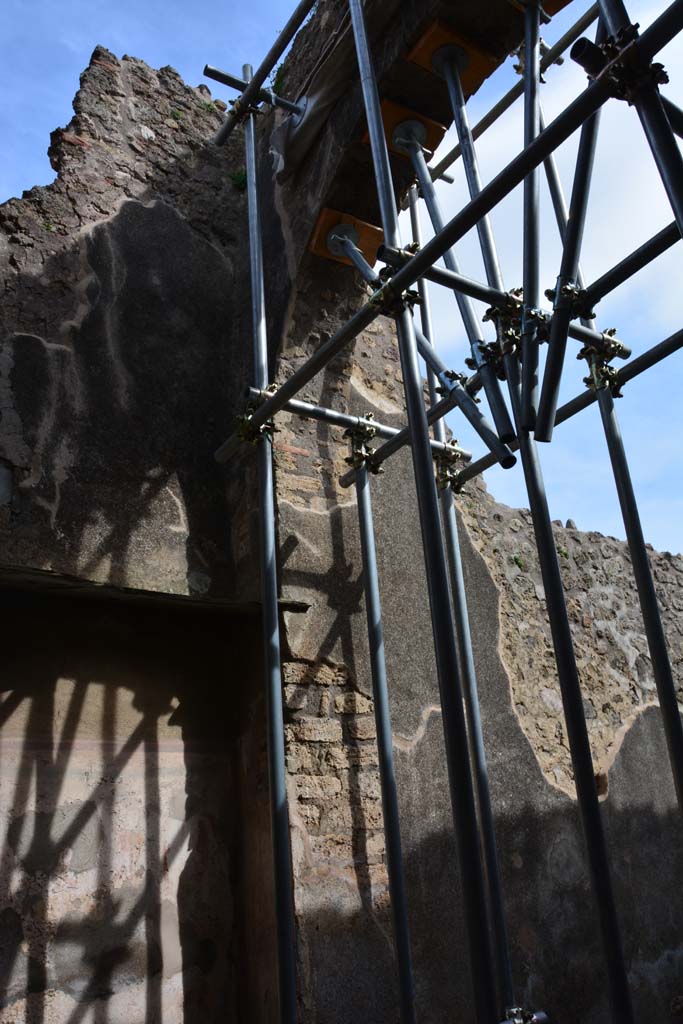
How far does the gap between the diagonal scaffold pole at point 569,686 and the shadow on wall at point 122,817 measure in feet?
4.92

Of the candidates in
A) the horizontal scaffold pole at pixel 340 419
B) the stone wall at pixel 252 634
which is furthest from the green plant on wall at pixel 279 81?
the horizontal scaffold pole at pixel 340 419

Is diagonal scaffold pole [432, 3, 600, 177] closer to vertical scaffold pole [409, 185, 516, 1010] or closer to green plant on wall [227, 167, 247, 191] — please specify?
vertical scaffold pole [409, 185, 516, 1010]

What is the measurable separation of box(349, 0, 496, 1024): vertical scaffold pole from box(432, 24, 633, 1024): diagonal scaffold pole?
0.32 m

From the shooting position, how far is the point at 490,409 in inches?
105

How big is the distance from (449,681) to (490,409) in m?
0.95

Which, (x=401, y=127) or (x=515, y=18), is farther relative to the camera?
(x=401, y=127)

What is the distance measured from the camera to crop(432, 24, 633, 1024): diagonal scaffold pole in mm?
2184

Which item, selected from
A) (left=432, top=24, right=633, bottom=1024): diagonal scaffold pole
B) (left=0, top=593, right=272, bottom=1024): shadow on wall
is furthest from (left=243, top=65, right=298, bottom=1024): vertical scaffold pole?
(left=432, top=24, right=633, bottom=1024): diagonal scaffold pole

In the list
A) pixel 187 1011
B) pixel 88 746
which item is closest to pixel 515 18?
pixel 88 746

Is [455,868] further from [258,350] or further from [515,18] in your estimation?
[515,18]

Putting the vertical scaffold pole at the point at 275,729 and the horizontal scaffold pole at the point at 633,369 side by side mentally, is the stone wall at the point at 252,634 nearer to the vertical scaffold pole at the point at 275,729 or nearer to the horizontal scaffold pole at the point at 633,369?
the vertical scaffold pole at the point at 275,729

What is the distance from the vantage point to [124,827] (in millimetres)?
3287

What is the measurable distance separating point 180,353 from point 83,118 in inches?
59.2

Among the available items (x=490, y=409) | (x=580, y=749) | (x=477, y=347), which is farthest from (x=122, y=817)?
(x=477, y=347)
